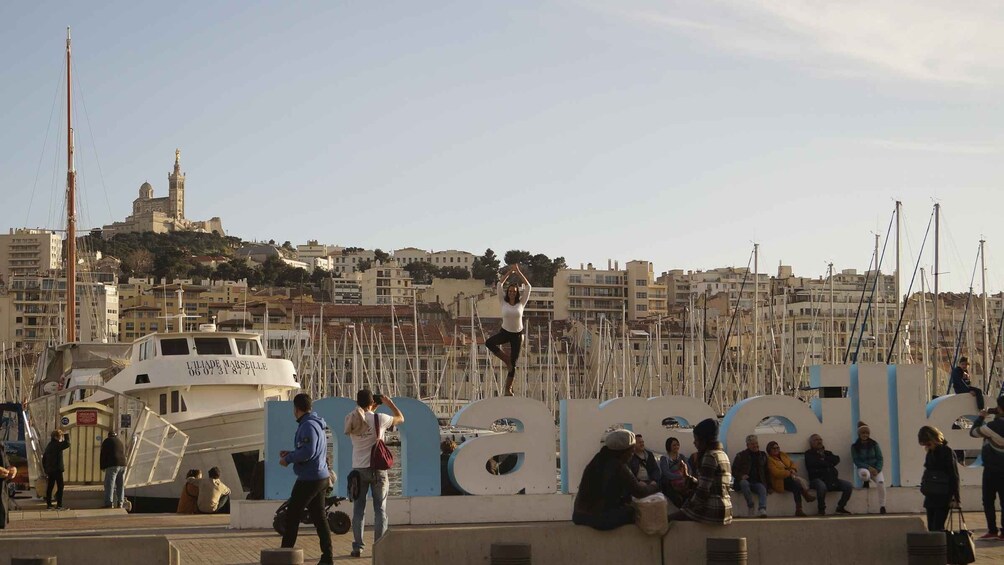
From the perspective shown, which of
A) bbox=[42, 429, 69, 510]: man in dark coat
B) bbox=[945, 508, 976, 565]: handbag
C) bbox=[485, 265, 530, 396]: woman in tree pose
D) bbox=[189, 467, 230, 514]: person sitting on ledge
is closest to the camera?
bbox=[945, 508, 976, 565]: handbag

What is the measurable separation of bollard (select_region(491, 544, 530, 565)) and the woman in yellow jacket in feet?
25.7

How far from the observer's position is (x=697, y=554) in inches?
517

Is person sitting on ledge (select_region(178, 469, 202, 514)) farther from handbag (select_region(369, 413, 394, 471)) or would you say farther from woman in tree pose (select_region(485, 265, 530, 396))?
handbag (select_region(369, 413, 394, 471))

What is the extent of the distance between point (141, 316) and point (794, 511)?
152965mm

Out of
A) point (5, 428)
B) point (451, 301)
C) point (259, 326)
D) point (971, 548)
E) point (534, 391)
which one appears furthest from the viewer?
point (451, 301)

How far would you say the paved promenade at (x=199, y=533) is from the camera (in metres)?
15.5

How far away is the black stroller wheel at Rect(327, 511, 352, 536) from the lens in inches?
709

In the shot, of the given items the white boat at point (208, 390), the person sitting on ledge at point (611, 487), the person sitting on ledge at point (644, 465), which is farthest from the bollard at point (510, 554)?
the white boat at point (208, 390)

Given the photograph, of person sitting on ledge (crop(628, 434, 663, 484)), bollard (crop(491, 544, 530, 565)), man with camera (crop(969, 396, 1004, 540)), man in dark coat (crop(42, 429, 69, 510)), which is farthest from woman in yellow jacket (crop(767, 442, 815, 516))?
man in dark coat (crop(42, 429, 69, 510))

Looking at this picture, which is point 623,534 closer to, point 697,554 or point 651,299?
point 697,554

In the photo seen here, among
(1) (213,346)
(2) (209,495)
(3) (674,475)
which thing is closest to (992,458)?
(3) (674,475)

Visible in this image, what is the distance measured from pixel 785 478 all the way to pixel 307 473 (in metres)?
7.95

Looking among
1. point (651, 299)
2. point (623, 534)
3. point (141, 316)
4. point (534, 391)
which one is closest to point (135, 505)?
point (623, 534)

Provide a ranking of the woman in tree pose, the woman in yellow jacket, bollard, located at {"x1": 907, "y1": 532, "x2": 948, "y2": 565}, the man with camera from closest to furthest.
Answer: bollard, located at {"x1": 907, "y1": 532, "x2": 948, "y2": 565}
the man with camera
the woman in yellow jacket
the woman in tree pose
